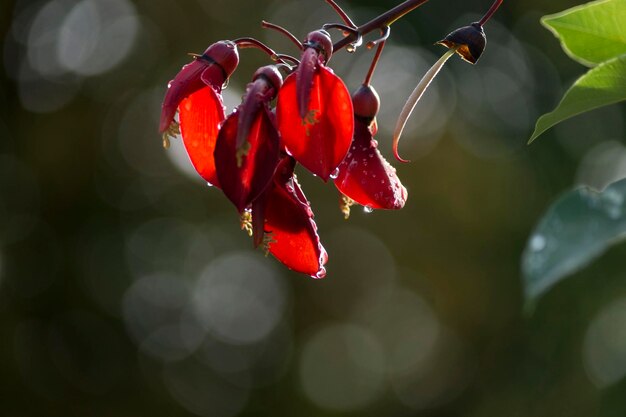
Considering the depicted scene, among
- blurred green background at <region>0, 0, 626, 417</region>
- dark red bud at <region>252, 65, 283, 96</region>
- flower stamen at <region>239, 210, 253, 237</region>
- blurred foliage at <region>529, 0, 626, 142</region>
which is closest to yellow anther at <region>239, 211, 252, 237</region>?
flower stamen at <region>239, 210, 253, 237</region>

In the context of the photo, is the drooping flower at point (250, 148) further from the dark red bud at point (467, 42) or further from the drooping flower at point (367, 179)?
the dark red bud at point (467, 42)

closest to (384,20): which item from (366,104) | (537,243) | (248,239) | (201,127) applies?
(366,104)

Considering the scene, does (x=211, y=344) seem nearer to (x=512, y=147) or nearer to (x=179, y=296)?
(x=179, y=296)

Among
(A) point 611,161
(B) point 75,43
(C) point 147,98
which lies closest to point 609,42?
(A) point 611,161

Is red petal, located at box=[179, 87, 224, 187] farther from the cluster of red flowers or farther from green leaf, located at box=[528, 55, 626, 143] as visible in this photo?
green leaf, located at box=[528, 55, 626, 143]

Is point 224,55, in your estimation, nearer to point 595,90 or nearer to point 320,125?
point 320,125

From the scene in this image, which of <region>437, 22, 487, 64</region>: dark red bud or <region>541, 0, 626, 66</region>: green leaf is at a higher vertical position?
<region>541, 0, 626, 66</region>: green leaf
